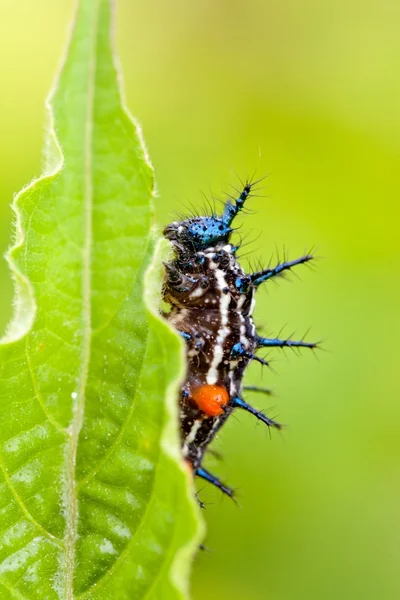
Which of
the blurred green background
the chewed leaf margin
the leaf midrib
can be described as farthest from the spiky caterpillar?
the blurred green background

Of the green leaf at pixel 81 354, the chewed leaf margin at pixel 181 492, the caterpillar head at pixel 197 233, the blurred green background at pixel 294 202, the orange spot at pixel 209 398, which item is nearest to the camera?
the chewed leaf margin at pixel 181 492

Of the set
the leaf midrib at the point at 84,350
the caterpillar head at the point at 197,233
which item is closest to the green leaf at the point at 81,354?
the leaf midrib at the point at 84,350

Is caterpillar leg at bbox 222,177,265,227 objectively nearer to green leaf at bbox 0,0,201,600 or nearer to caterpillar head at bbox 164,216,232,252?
caterpillar head at bbox 164,216,232,252

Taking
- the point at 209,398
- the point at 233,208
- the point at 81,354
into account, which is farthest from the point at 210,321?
the point at 81,354

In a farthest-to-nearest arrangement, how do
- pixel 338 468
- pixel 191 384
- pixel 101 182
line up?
pixel 338 468 → pixel 191 384 → pixel 101 182

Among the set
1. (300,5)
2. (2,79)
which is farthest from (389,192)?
(2,79)

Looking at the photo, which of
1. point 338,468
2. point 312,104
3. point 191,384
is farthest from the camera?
point 312,104

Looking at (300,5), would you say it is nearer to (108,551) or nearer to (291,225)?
(291,225)

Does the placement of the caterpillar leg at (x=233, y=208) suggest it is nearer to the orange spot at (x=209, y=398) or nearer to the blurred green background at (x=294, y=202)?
the orange spot at (x=209, y=398)
